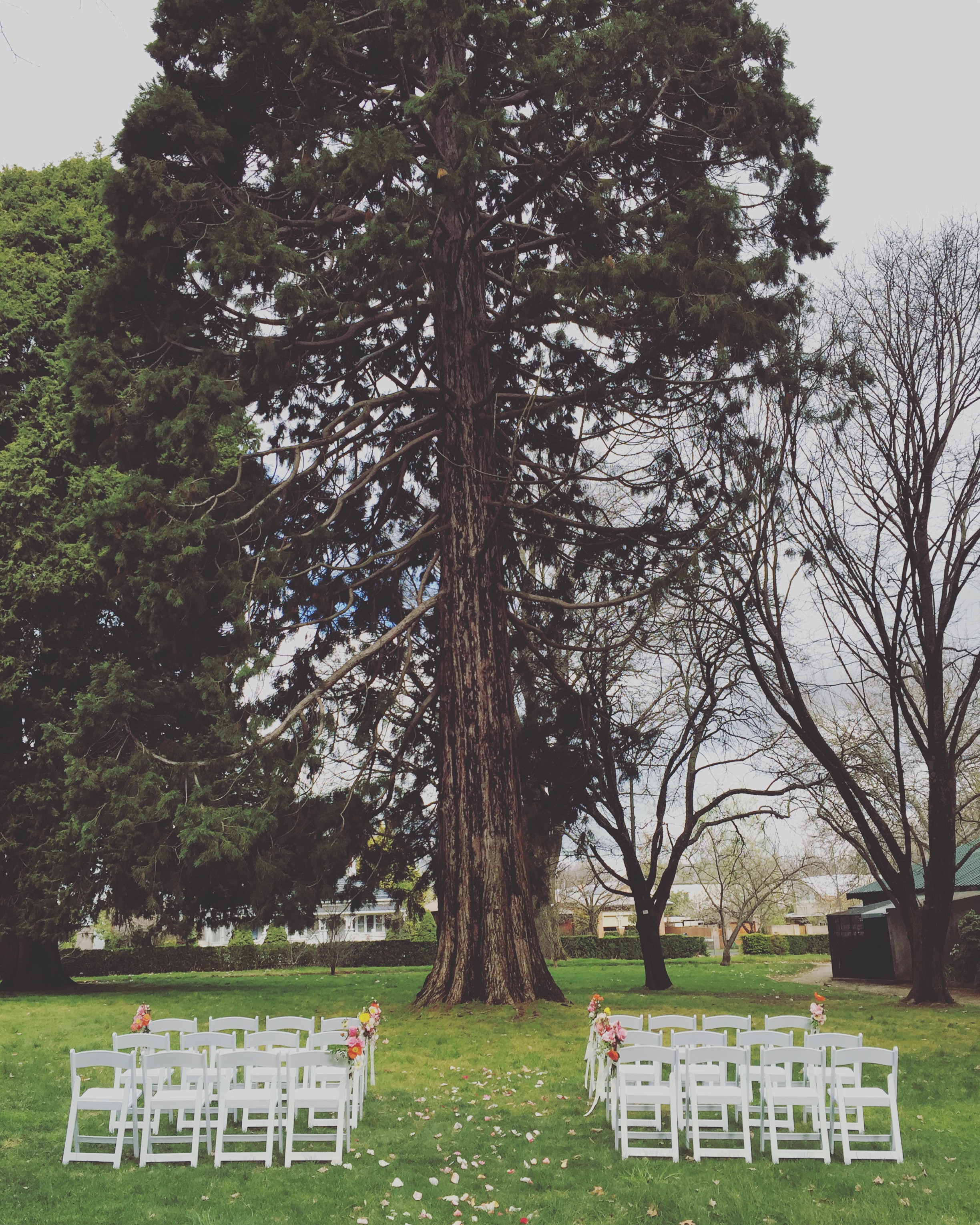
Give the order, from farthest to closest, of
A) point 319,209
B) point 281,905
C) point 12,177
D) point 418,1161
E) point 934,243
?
point 12,177, point 281,905, point 934,243, point 319,209, point 418,1161

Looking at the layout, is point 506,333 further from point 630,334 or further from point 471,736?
Answer: point 471,736

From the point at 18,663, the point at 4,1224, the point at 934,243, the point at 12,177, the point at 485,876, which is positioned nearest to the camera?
the point at 4,1224

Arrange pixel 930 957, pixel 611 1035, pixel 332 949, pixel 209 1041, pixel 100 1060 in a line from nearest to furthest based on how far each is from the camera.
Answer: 1. pixel 100 1060
2. pixel 611 1035
3. pixel 209 1041
4. pixel 930 957
5. pixel 332 949

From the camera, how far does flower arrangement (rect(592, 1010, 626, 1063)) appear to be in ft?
21.4

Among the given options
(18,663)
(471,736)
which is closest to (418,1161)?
(471,736)

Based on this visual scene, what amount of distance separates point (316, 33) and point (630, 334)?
4.71 metres

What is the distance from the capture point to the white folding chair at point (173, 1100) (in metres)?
6.00

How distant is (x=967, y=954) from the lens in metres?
20.1

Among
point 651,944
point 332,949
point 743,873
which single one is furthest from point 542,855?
point 743,873

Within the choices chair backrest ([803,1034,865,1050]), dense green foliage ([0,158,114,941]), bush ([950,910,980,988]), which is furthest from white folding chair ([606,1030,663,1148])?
bush ([950,910,980,988])

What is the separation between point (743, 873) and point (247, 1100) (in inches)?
1918

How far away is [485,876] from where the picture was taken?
449 inches

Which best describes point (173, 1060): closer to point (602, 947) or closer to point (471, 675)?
point (471, 675)

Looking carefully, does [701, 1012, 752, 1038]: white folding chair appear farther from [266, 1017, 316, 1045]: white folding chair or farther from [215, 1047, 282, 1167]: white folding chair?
[215, 1047, 282, 1167]: white folding chair
